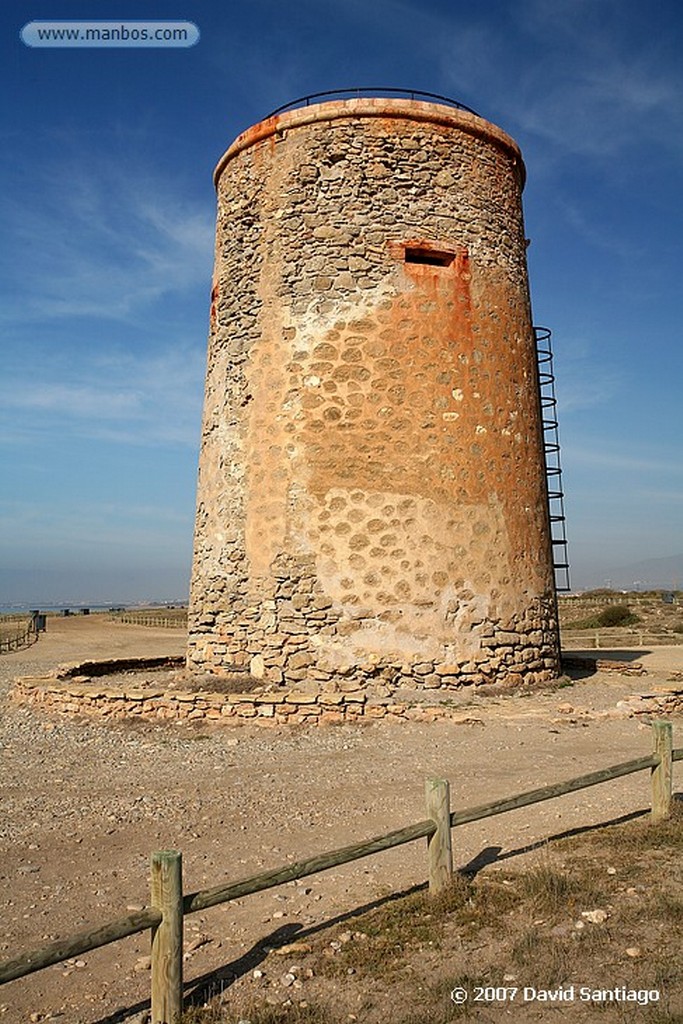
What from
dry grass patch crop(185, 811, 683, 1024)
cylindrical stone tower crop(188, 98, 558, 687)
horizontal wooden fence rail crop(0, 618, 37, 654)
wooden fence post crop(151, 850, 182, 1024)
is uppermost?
cylindrical stone tower crop(188, 98, 558, 687)

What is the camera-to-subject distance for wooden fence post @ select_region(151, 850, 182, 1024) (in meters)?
3.79

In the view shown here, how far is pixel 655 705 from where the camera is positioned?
11469mm

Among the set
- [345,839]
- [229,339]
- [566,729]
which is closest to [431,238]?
[229,339]

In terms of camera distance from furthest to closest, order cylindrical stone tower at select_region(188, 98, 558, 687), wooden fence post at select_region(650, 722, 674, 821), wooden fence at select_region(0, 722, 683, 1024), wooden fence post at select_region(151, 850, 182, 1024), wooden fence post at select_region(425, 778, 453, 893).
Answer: cylindrical stone tower at select_region(188, 98, 558, 687) < wooden fence post at select_region(650, 722, 674, 821) < wooden fence post at select_region(425, 778, 453, 893) < wooden fence post at select_region(151, 850, 182, 1024) < wooden fence at select_region(0, 722, 683, 1024)

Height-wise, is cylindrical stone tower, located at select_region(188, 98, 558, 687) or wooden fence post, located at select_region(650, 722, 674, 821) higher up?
cylindrical stone tower, located at select_region(188, 98, 558, 687)

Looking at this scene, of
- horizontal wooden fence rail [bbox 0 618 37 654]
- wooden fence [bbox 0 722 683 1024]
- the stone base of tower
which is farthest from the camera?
horizontal wooden fence rail [bbox 0 618 37 654]

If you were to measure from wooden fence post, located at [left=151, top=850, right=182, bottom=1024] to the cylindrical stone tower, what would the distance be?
8336 mm

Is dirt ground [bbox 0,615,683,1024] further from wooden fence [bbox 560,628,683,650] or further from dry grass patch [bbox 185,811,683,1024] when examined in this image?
wooden fence [bbox 560,628,683,650]

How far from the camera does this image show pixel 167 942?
3.84m

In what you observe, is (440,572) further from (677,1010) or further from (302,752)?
(677,1010)

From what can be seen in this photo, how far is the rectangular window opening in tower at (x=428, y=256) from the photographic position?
13.2 meters

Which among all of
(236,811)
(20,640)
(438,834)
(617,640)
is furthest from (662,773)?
(20,640)

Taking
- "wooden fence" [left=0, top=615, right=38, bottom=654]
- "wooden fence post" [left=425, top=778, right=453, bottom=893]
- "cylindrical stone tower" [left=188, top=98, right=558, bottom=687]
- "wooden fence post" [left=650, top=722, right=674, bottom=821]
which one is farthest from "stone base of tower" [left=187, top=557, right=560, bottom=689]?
"wooden fence" [left=0, top=615, right=38, bottom=654]

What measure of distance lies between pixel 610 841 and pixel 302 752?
171 inches
